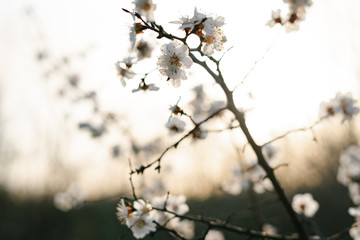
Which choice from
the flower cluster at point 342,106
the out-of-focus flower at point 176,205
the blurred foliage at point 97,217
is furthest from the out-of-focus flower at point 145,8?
the blurred foliage at point 97,217

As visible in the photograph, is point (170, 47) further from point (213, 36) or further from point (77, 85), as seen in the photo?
point (77, 85)

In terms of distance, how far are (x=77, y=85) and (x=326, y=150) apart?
19.2ft

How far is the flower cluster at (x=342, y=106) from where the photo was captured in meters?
1.88

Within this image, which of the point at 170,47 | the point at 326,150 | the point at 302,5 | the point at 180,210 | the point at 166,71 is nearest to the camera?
the point at 170,47

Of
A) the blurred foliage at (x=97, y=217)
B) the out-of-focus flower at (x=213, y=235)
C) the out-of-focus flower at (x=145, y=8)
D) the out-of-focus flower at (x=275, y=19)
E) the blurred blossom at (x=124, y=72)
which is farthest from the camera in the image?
the blurred foliage at (x=97, y=217)

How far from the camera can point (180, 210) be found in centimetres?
202

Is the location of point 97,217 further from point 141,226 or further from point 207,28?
point 207,28

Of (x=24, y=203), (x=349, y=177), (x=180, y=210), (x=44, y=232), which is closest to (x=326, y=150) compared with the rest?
(x=349, y=177)

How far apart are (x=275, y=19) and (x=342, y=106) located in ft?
2.74

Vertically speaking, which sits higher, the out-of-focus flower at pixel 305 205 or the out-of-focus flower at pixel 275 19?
the out-of-focus flower at pixel 275 19

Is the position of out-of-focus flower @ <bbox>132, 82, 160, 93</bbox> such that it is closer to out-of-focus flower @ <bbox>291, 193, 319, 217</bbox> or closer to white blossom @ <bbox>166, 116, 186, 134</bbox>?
white blossom @ <bbox>166, 116, 186, 134</bbox>

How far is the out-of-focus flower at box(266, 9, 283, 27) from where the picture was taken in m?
1.64

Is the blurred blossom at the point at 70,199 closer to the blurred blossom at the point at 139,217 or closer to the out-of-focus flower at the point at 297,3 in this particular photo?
the blurred blossom at the point at 139,217

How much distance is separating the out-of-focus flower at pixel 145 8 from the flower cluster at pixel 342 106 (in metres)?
1.49
